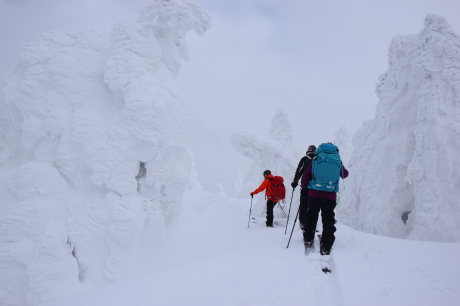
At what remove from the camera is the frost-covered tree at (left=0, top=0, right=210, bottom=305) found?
366 inches

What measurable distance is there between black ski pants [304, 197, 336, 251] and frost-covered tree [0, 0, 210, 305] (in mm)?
7876

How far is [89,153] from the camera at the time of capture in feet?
33.9

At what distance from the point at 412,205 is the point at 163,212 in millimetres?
13607

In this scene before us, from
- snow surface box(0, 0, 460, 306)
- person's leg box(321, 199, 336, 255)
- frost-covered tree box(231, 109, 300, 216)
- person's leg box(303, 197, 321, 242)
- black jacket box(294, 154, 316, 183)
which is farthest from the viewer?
frost-covered tree box(231, 109, 300, 216)

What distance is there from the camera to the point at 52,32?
12.5 m

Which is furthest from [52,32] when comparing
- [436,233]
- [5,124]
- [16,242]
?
[436,233]

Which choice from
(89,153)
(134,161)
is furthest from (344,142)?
(89,153)

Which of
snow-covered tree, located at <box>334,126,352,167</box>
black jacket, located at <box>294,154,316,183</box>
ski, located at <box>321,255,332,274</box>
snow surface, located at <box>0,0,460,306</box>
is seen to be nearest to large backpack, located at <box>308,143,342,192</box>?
ski, located at <box>321,255,332,274</box>

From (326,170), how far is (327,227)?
1178 millimetres

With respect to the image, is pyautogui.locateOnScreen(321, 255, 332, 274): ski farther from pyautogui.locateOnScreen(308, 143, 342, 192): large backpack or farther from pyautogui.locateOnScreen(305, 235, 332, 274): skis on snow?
pyautogui.locateOnScreen(308, 143, 342, 192): large backpack

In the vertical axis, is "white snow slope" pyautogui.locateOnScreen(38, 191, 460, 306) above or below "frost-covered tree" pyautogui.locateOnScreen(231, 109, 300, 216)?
below

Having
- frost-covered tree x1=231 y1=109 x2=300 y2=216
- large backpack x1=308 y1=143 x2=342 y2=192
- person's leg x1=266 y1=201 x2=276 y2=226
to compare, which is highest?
frost-covered tree x1=231 y1=109 x2=300 y2=216

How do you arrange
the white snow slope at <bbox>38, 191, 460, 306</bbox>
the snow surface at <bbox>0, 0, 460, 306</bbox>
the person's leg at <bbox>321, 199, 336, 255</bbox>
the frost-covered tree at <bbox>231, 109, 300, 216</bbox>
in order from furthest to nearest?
the frost-covered tree at <bbox>231, 109, 300, 216</bbox>, the snow surface at <bbox>0, 0, 460, 306</bbox>, the person's leg at <bbox>321, 199, 336, 255</bbox>, the white snow slope at <bbox>38, 191, 460, 306</bbox>

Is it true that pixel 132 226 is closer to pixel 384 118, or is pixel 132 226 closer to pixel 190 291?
pixel 190 291
